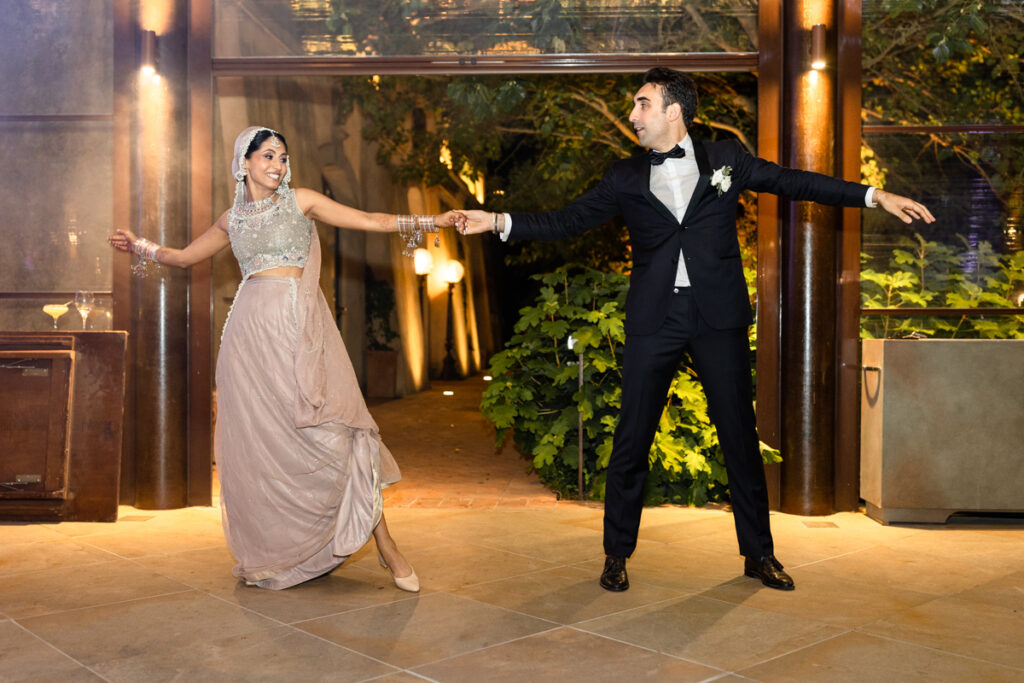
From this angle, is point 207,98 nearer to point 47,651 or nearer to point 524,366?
point 524,366

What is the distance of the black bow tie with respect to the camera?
4117mm

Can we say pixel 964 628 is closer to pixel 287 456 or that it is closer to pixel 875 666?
pixel 875 666

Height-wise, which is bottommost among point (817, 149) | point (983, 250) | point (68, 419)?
point (68, 419)

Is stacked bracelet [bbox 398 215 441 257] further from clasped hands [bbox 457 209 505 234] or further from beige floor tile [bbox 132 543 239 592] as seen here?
beige floor tile [bbox 132 543 239 592]

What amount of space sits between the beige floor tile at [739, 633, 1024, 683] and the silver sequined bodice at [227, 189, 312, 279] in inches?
97.2

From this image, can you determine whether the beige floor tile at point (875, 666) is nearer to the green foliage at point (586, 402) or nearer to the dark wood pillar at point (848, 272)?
the green foliage at point (586, 402)

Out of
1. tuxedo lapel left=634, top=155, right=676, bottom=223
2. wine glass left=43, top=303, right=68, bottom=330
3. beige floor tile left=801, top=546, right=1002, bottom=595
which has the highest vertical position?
tuxedo lapel left=634, top=155, right=676, bottom=223

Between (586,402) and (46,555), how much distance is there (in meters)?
3.11

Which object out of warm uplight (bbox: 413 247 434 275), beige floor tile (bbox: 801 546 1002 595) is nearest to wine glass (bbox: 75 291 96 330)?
beige floor tile (bbox: 801 546 1002 595)

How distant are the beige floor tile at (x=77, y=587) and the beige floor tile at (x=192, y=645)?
0.13 metres

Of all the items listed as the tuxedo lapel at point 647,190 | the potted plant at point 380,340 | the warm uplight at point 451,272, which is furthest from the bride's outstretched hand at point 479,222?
the warm uplight at point 451,272

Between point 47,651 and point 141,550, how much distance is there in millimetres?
1579

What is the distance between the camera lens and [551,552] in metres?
4.73

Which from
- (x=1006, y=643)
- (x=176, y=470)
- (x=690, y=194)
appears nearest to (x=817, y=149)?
(x=690, y=194)
